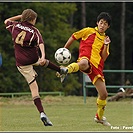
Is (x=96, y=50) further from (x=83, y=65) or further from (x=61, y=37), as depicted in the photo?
→ (x=61, y=37)

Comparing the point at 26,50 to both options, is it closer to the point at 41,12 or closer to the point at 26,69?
the point at 26,69

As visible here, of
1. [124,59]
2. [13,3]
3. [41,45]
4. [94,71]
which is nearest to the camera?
[41,45]

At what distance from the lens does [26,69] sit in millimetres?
9570

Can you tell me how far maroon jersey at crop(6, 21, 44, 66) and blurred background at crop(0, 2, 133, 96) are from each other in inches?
936

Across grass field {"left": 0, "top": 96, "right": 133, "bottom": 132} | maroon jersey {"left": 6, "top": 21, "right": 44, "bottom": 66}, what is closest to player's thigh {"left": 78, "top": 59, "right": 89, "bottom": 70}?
maroon jersey {"left": 6, "top": 21, "right": 44, "bottom": 66}

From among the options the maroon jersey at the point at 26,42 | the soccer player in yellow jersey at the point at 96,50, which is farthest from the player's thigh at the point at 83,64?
the maroon jersey at the point at 26,42

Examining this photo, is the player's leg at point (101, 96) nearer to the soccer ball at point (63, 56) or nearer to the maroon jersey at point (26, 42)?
the soccer ball at point (63, 56)

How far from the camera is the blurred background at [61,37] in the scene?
35094 mm

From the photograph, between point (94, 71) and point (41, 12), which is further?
point (41, 12)

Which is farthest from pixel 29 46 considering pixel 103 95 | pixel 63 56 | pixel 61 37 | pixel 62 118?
pixel 61 37

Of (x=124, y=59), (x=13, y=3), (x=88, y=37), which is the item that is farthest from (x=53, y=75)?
(x=88, y=37)

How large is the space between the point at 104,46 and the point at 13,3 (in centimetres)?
2639

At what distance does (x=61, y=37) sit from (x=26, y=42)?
27846 mm

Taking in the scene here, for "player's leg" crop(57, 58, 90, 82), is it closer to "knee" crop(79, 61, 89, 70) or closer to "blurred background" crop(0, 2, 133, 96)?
"knee" crop(79, 61, 89, 70)
